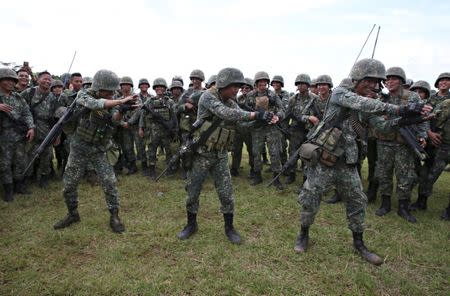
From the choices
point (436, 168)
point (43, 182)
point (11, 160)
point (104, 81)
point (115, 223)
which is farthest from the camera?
point (43, 182)

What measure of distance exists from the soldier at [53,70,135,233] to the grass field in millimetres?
456

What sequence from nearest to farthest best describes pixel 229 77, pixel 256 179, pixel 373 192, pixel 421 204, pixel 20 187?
1. pixel 229 77
2. pixel 421 204
3. pixel 20 187
4. pixel 373 192
5. pixel 256 179

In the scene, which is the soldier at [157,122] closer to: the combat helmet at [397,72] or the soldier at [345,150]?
the soldier at [345,150]

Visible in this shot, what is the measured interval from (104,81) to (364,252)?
4.15m

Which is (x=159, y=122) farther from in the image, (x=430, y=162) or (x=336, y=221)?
(x=430, y=162)

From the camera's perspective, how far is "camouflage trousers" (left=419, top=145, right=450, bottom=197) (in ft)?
19.1

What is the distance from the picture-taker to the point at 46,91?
265 inches

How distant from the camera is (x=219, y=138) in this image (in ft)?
13.7

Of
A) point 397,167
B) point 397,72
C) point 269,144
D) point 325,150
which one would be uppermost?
point 397,72

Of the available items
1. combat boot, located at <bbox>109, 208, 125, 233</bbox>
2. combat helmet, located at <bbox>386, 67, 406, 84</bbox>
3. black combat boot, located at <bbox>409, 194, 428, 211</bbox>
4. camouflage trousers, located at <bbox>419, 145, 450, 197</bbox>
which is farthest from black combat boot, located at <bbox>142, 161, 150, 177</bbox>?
camouflage trousers, located at <bbox>419, 145, 450, 197</bbox>

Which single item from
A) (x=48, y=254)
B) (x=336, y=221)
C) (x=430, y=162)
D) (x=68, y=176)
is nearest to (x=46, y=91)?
(x=68, y=176)

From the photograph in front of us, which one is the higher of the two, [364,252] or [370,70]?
[370,70]

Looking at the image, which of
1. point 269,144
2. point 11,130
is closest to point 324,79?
point 269,144

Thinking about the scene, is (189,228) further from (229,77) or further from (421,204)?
(421,204)
